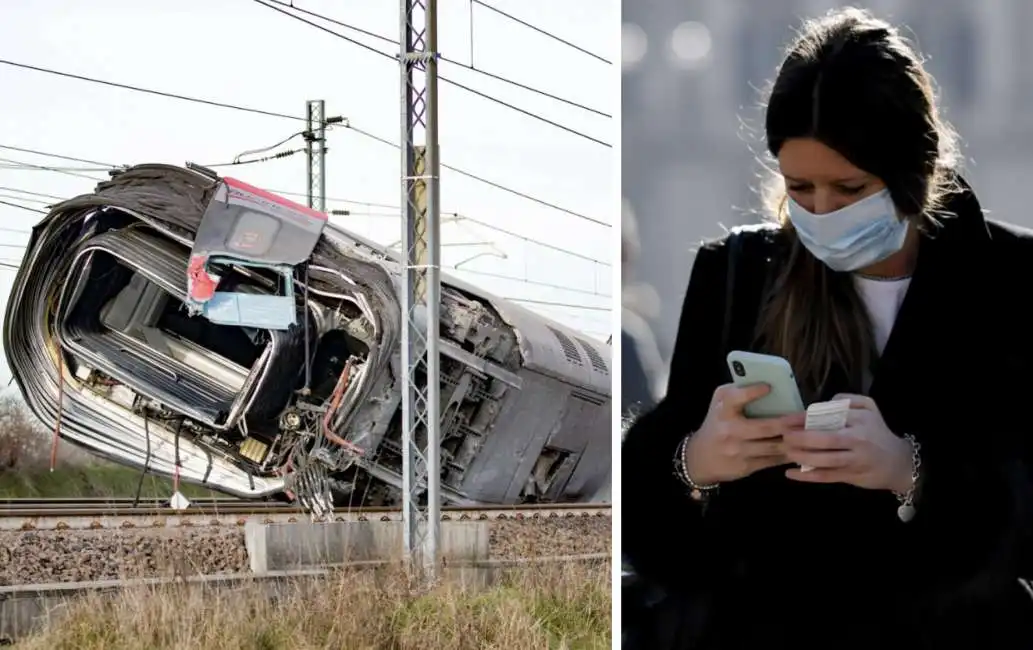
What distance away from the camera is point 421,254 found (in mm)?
11445

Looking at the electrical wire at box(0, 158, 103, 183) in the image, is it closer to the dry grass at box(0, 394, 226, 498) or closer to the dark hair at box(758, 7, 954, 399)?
the dry grass at box(0, 394, 226, 498)

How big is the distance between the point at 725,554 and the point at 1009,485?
3.34 feet

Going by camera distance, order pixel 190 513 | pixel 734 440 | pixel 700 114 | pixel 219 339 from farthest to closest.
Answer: pixel 219 339
pixel 190 513
pixel 700 114
pixel 734 440

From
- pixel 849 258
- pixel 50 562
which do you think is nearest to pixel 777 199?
pixel 849 258

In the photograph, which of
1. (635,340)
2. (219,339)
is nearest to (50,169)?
(219,339)

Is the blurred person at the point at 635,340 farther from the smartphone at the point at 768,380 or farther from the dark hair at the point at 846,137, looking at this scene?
the dark hair at the point at 846,137

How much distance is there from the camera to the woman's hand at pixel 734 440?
4816 millimetres

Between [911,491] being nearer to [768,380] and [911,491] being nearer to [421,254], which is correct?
[768,380]

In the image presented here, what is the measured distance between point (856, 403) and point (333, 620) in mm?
5585

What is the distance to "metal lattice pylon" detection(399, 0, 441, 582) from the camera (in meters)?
11.0

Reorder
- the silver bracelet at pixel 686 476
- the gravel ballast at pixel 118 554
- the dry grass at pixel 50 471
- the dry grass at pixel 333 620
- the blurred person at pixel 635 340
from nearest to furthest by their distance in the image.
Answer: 1. the silver bracelet at pixel 686 476
2. the blurred person at pixel 635 340
3. the dry grass at pixel 333 620
4. the gravel ballast at pixel 118 554
5. the dry grass at pixel 50 471

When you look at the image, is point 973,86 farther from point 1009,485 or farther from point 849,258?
point 1009,485

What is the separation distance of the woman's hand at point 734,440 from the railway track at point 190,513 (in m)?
7.24

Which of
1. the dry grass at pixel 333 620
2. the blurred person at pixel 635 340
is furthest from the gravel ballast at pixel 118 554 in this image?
the blurred person at pixel 635 340
